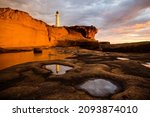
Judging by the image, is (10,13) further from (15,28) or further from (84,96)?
(84,96)

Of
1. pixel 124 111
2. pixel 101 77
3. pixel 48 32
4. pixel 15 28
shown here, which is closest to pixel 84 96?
pixel 124 111

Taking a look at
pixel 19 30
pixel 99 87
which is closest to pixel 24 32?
pixel 19 30

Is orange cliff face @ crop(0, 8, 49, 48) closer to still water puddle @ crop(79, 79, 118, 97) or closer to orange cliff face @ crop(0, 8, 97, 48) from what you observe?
orange cliff face @ crop(0, 8, 97, 48)

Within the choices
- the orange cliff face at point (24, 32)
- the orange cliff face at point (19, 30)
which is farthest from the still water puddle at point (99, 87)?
the orange cliff face at point (19, 30)

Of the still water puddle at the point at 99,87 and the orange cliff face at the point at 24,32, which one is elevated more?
the orange cliff face at the point at 24,32

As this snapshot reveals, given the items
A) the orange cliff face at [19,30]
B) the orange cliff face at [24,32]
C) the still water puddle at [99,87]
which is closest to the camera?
the still water puddle at [99,87]

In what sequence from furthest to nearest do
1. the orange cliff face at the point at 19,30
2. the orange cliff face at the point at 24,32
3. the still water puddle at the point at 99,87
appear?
the orange cliff face at the point at 24,32 → the orange cliff face at the point at 19,30 → the still water puddle at the point at 99,87

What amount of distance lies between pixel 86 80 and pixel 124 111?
1866 mm

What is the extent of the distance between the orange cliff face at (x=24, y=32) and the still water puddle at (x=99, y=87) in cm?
1329

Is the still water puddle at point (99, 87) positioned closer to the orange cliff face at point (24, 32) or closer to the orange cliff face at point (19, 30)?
the orange cliff face at point (24, 32)

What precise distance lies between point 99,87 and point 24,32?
58.3ft

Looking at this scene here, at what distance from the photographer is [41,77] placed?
191 inches

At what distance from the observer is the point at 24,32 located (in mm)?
19609

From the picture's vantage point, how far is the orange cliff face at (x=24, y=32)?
16.3m
